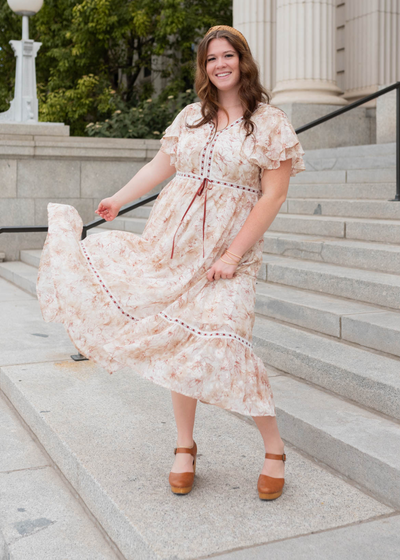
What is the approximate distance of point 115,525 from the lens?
2844 millimetres

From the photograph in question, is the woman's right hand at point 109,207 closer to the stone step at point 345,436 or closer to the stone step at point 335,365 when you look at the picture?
the stone step at point 345,436

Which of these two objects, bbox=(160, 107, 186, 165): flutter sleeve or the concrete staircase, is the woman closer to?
bbox=(160, 107, 186, 165): flutter sleeve

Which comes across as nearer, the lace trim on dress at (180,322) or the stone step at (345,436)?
the lace trim on dress at (180,322)

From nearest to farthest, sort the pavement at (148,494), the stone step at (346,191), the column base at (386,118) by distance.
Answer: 1. the pavement at (148,494)
2. the stone step at (346,191)
3. the column base at (386,118)

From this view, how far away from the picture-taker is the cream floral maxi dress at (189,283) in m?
2.79

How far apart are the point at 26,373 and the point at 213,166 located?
2.48m

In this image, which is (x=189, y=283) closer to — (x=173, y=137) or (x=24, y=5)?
(x=173, y=137)

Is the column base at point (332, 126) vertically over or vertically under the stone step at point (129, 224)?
over

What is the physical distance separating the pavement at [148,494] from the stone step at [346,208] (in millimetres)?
2645

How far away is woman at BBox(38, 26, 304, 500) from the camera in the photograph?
2.81m

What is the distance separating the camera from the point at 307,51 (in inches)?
447

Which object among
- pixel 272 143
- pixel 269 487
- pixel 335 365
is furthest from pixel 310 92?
pixel 269 487

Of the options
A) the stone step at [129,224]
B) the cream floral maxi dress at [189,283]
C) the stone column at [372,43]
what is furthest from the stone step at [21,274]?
the stone column at [372,43]

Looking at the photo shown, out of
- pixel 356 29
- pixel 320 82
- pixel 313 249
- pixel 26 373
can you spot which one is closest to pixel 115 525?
pixel 26 373
